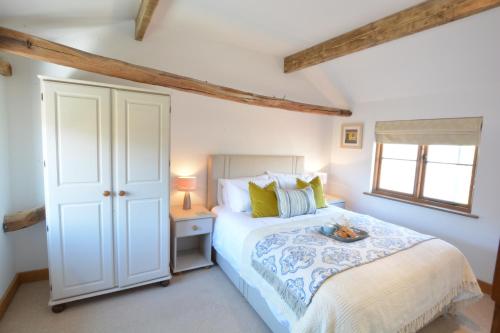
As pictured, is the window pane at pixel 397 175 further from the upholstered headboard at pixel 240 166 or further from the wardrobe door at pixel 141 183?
the wardrobe door at pixel 141 183

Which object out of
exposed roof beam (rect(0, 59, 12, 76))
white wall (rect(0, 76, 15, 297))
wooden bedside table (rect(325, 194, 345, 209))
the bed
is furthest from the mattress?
exposed roof beam (rect(0, 59, 12, 76))

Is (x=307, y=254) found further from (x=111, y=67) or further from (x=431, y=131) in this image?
(x=431, y=131)

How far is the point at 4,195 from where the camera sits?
225cm

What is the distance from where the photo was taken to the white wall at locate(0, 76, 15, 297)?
220 centimetres

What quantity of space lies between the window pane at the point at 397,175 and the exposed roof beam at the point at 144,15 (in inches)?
140

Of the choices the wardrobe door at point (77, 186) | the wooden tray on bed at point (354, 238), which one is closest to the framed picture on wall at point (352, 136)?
the wooden tray on bed at point (354, 238)

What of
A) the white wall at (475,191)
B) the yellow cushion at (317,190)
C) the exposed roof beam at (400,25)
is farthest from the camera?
the yellow cushion at (317,190)

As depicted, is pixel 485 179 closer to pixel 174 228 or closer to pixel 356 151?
pixel 356 151

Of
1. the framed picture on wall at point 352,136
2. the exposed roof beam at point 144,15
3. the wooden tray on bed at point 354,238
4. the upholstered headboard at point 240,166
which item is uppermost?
the exposed roof beam at point 144,15

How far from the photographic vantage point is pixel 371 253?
77.1 inches

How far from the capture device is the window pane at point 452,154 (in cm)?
302

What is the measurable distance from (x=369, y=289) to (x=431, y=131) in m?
2.53

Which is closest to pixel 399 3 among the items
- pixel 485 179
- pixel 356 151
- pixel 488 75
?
pixel 488 75

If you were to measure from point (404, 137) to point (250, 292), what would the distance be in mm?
2820
